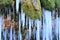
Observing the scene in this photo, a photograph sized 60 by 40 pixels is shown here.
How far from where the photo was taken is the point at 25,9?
1.87 meters

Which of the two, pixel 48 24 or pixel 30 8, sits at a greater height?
pixel 30 8

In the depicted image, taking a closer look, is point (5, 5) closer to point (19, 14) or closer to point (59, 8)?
point (19, 14)

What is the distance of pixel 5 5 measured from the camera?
1.87 m

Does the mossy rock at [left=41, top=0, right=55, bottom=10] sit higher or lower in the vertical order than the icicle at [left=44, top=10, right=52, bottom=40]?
higher

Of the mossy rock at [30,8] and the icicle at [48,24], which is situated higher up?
the mossy rock at [30,8]

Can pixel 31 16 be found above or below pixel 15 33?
above

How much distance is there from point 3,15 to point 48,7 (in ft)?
1.37

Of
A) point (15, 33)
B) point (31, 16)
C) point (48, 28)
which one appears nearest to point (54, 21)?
point (48, 28)

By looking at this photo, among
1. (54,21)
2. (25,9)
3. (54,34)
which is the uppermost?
(25,9)

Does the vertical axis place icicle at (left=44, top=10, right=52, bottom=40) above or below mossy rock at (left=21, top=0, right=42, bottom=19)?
below

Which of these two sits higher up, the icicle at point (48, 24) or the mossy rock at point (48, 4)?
the mossy rock at point (48, 4)

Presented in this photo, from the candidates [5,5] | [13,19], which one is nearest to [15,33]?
[13,19]

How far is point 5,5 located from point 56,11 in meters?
0.47

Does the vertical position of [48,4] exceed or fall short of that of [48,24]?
it exceeds it
